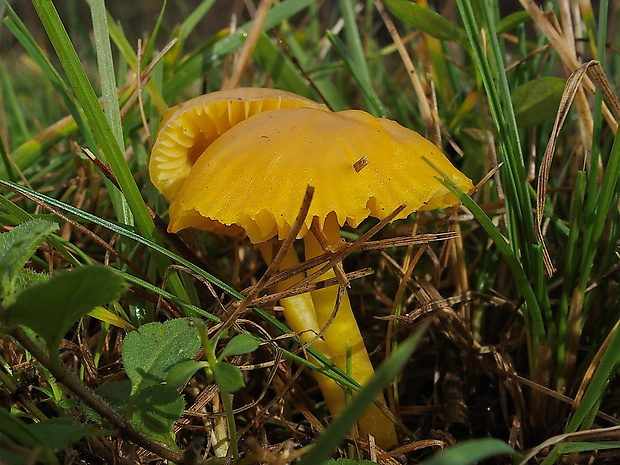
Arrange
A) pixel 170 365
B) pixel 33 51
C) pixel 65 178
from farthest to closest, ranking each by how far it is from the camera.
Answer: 1. pixel 65 178
2. pixel 33 51
3. pixel 170 365

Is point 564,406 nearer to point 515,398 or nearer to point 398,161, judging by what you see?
point 515,398

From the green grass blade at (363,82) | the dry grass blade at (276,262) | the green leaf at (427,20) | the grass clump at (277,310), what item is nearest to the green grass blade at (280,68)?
the grass clump at (277,310)

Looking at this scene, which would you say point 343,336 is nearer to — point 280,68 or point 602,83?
point 602,83

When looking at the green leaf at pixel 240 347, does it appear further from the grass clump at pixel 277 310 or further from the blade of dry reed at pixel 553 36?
the blade of dry reed at pixel 553 36

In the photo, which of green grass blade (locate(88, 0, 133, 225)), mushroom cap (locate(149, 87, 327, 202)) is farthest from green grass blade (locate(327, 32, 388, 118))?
green grass blade (locate(88, 0, 133, 225))

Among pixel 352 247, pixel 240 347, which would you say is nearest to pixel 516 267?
pixel 352 247

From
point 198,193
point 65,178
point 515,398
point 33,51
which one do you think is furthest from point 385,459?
point 33,51
